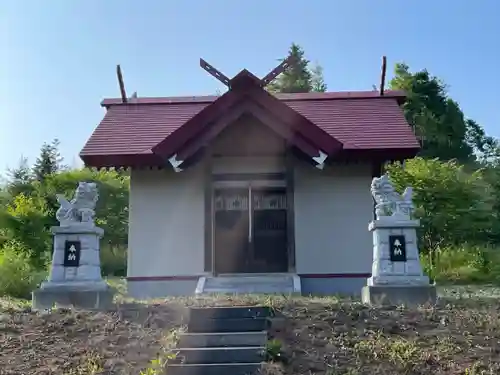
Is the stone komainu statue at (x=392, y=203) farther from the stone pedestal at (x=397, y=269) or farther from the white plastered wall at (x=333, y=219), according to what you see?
the white plastered wall at (x=333, y=219)

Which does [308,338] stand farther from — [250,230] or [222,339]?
[250,230]

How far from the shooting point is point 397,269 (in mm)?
8984

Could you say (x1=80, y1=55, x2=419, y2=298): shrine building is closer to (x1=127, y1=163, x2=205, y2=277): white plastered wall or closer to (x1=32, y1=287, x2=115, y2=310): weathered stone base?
(x1=127, y1=163, x2=205, y2=277): white plastered wall

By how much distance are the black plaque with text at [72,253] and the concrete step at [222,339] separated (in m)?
2.68

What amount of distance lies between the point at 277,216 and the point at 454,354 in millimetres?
6640

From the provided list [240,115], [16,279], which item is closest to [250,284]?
[240,115]

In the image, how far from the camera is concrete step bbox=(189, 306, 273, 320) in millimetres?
7539

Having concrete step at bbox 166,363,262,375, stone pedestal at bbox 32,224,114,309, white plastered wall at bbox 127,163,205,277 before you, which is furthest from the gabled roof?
concrete step at bbox 166,363,262,375

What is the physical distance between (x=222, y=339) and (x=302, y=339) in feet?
2.87

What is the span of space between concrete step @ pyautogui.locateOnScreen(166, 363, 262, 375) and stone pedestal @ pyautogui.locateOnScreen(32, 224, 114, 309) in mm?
2384

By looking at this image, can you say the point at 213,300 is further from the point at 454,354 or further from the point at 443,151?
the point at 443,151

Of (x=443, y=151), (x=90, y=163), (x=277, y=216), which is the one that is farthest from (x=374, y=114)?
(x=443, y=151)

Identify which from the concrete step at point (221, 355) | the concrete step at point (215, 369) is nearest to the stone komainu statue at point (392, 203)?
the concrete step at point (221, 355)

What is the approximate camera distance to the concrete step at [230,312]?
7539mm
